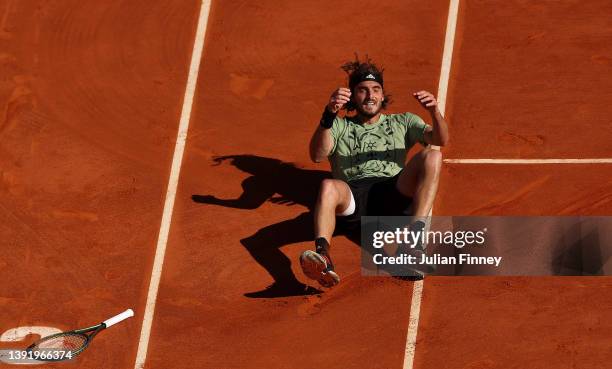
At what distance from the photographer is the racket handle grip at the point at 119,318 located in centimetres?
1248

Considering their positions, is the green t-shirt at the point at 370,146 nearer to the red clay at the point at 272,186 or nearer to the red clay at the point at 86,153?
the red clay at the point at 272,186

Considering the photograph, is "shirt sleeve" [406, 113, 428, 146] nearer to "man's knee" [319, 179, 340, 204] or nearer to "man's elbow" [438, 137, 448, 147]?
"man's elbow" [438, 137, 448, 147]

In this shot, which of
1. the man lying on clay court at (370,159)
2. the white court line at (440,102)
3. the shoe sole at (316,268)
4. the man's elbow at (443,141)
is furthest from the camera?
the man's elbow at (443,141)

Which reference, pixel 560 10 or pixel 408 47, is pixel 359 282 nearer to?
pixel 408 47

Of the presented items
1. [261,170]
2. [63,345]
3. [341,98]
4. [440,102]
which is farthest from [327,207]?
[63,345]

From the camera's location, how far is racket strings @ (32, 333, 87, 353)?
12.3 meters

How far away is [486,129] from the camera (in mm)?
14070

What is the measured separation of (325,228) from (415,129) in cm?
145

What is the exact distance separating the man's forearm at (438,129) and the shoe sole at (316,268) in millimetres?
1688

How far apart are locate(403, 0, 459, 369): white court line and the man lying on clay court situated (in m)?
0.26

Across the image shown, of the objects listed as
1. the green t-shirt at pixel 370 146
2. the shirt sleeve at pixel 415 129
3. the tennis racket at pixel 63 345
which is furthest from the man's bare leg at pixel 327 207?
the tennis racket at pixel 63 345

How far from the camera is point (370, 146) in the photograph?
12.9m

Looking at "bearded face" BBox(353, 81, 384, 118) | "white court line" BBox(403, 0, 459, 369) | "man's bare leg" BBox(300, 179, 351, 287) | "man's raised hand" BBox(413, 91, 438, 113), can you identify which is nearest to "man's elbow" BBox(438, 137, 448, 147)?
"man's raised hand" BBox(413, 91, 438, 113)

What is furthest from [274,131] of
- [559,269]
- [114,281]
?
[559,269]
